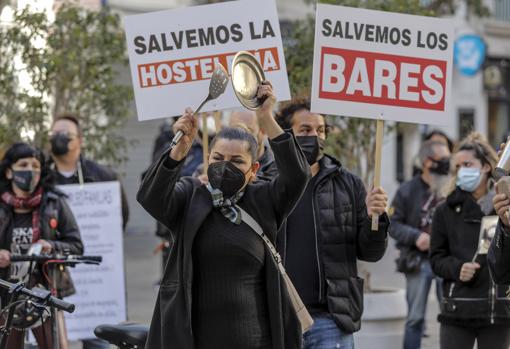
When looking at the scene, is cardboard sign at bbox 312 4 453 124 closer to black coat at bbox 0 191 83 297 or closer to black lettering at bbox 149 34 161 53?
black lettering at bbox 149 34 161 53

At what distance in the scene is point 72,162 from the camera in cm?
895

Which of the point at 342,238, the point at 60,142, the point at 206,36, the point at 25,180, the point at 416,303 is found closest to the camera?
the point at 342,238

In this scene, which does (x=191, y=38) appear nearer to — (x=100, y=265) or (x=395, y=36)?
(x=395, y=36)

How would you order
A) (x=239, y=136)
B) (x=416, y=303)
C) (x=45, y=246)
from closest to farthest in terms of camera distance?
(x=239, y=136)
(x=45, y=246)
(x=416, y=303)

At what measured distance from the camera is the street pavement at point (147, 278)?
38.2ft

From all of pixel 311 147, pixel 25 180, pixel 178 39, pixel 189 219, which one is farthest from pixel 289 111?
pixel 25 180

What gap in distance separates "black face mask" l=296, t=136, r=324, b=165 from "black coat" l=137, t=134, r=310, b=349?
0.91 metres

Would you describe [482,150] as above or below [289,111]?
below

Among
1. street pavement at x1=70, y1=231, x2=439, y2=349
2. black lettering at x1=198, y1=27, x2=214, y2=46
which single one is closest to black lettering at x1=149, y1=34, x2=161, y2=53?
black lettering at x1=198, y1=27, x2=214, y2=46

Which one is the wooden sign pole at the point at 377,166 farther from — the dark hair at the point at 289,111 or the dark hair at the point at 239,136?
the dark hair at the point at 239,136

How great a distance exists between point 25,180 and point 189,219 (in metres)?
2.80

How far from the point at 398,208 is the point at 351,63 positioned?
3.62 metres

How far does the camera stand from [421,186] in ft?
31.8

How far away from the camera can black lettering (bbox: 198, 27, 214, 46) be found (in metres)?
6.55
